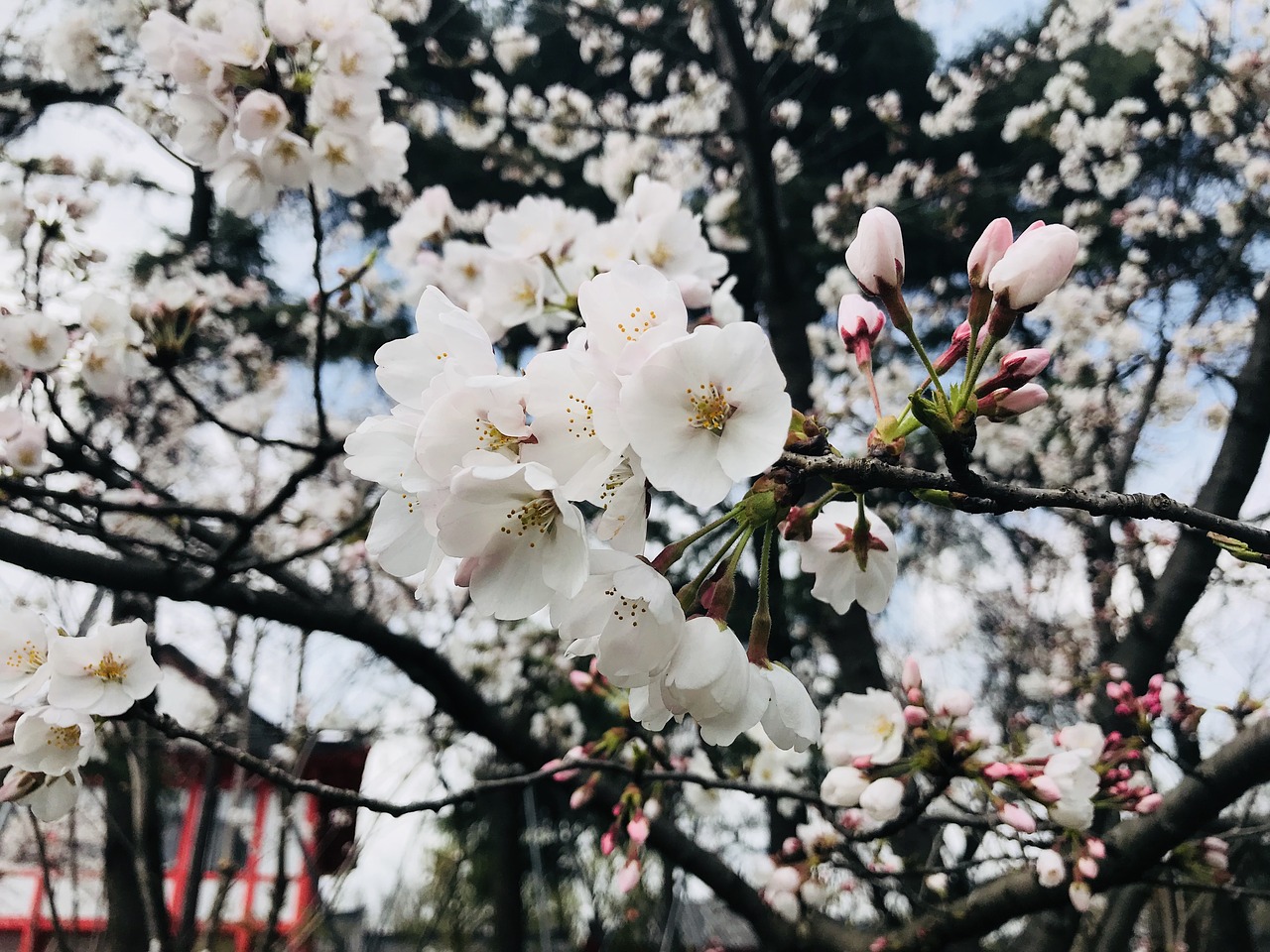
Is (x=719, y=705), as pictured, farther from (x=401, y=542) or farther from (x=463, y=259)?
(x=463, y=259)

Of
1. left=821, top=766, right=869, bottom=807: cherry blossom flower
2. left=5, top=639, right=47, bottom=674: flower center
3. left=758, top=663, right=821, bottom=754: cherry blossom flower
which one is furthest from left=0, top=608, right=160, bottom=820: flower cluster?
left=821, top=766, right=869, bottom=807: cherry blossom flower

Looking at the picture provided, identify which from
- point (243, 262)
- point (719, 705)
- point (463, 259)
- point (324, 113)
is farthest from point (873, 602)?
point (243, 262)

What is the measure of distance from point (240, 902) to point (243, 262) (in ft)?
23.2

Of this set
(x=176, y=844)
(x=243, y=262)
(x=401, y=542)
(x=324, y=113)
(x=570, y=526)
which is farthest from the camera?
(x=176, y=844)

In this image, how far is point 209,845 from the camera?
9.95ft

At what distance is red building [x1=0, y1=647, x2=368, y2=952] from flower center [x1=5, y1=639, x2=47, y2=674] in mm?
1612

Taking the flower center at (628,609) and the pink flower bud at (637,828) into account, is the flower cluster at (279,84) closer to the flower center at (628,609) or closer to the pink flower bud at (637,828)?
the flower center at (628,609)

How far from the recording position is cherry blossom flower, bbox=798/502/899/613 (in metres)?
0.93

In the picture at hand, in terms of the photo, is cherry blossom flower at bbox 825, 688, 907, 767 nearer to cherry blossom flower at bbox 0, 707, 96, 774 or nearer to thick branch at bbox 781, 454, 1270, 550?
thick branch at bbox 781, 454, 1270, 550

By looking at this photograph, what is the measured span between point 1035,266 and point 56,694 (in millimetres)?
1280

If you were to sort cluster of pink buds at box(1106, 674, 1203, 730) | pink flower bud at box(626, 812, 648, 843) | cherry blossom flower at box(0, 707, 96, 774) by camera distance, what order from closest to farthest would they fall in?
cherry blossom flower at box(0, 707, 96, 774) < pink flower bud at box(626, 812, 648, 843) < cluster of pink buds at box(1106, 674, 1203, 730)

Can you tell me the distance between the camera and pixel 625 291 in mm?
704

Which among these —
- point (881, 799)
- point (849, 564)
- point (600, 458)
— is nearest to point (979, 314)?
point (849, 564)

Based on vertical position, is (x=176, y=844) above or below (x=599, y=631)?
above
